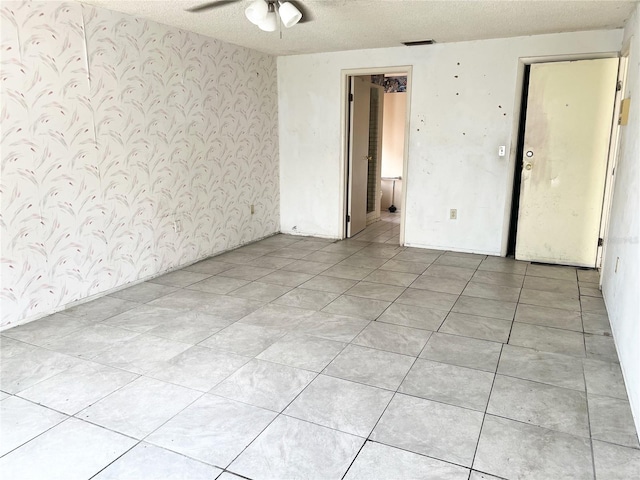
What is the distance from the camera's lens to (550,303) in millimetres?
3498

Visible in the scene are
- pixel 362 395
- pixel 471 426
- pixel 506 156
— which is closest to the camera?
pixel 471 426

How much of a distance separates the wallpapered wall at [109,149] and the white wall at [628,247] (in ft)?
11.7

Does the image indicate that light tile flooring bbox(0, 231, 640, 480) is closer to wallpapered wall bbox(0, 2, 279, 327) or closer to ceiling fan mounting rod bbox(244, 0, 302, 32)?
wallpapered wall bbox(0, 2, 279, 327)

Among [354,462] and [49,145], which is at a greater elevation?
[49,145]

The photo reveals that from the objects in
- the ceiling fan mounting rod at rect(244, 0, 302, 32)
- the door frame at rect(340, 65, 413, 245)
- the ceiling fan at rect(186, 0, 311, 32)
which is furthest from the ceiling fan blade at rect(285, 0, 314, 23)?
the door frame at rect(340, 65, 413, 245)

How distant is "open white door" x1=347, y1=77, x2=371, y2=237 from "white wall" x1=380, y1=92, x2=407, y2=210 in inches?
67.9

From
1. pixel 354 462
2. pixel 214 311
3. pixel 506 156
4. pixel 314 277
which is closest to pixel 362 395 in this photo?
pixel 354 462

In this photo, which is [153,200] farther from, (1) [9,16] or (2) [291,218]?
(2) [291,218]

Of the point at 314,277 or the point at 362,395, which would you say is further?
the point at 314,277

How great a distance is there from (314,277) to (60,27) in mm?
2701

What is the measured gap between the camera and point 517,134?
4.67 meters

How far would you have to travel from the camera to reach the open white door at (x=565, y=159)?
4.18m

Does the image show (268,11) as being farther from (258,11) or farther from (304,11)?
(304,11)

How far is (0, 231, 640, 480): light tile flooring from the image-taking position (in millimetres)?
1790
